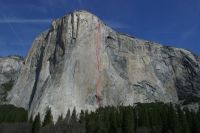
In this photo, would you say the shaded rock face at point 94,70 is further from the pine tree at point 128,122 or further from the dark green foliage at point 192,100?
the pine tree at point 128,122

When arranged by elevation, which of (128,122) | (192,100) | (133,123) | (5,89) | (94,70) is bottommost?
(133,123)

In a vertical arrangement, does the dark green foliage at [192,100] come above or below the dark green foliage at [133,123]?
above

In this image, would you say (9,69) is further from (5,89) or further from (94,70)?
(94,70)

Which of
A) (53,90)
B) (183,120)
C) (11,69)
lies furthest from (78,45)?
(11,69)

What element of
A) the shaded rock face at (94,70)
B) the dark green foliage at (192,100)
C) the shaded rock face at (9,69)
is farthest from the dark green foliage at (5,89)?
the dark green foliage at (192,100)

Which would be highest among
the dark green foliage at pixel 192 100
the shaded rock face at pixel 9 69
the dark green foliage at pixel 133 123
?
the shaded rock face at pixel 9 69

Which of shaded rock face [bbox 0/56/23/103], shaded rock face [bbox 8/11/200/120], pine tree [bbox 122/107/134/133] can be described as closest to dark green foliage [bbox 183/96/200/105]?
shaded rock face [bbox 8/11/200/120]

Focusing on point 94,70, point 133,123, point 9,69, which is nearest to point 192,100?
point 94,70

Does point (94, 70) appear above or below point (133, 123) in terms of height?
above

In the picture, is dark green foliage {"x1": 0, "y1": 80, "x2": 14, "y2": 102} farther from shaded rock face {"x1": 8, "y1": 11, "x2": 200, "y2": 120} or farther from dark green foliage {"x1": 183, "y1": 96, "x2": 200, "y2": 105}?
dark green foliage {"x1": 183, "y1": 96, "x2": 200, "y2": 105}
